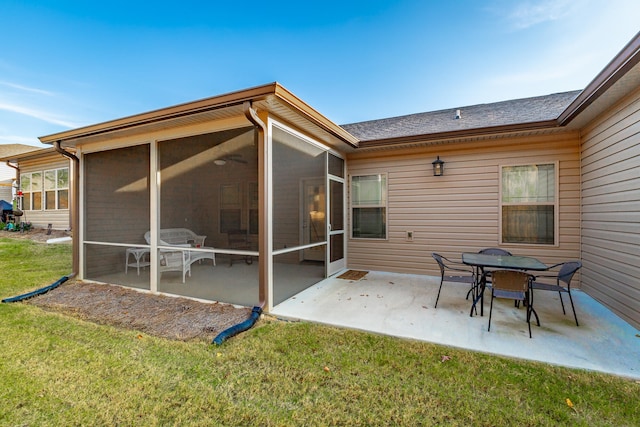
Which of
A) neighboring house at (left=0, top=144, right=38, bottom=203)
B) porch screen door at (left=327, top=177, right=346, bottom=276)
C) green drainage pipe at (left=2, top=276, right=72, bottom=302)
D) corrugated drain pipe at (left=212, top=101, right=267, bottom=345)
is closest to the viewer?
corrugated drain pipe at (left=212, top=101, right=267, bottom=345)

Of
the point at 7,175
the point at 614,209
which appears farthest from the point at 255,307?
the point at 7,175

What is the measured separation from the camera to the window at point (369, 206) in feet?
20.0

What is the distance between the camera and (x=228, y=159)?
463 cm

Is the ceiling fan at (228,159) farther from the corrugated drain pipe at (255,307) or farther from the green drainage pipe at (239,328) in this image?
the green drainage pipe at (239,328)

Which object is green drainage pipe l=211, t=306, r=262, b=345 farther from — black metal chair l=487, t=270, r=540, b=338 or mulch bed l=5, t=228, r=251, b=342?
black metal chair l=487, t=270, r=540, b=338

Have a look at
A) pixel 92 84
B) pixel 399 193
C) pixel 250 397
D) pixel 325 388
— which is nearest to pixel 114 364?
pixel 250 397

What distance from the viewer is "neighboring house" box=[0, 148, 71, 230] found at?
1035 cm

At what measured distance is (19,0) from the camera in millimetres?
6895

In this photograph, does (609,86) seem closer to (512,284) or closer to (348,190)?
(512,284)

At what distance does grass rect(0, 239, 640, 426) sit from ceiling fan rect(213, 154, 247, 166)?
102 inches

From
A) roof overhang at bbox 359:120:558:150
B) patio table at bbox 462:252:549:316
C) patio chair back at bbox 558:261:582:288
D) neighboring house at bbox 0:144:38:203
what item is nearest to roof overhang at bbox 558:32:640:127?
roof overhang at bbox 359:120:558:150

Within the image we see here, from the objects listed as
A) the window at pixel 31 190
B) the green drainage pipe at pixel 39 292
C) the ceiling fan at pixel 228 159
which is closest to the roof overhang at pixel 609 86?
the ceiling fan at pixel 228 159

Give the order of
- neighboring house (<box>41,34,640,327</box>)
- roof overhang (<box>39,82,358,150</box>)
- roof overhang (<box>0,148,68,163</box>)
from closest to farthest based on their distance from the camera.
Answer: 1. roof overhang (<box>39,82,358,150</box>)
2. neighboring house (<box>41,34,640,327</box>)
3. roof overhang (<box>0,148,68,163</box>)

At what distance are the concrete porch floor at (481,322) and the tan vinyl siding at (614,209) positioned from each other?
30 centimetres
